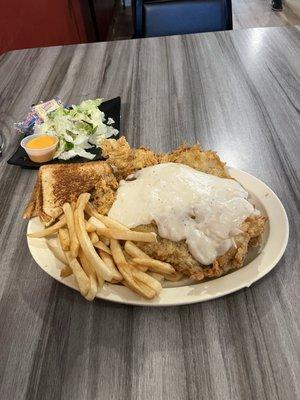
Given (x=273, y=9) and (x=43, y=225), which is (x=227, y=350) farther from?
(x=273, y=9)

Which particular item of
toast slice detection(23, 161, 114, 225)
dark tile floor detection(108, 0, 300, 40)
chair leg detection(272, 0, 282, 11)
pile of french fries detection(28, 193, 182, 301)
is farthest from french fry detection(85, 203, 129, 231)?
chair leg detection(272, 0, 282, 11)

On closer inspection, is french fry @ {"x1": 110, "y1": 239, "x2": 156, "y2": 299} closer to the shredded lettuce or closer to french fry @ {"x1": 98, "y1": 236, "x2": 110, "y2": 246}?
french fry @ {"x1": 98, "y1": 236, "x2": 110, "y2": 246}

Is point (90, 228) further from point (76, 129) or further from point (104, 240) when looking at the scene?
point (76, 129)

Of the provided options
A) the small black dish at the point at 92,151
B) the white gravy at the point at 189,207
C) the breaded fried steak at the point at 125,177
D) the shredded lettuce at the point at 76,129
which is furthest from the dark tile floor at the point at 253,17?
the white gravy at the point at 189,207

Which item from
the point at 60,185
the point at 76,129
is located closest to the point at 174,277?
the point at 60,185

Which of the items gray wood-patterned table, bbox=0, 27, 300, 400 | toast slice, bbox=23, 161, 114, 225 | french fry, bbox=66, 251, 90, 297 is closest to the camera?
gray wood-patterned table, bbox=0, 27, 300, 400

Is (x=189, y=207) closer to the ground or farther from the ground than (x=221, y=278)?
farther from the ground

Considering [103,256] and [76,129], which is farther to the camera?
[76,129]

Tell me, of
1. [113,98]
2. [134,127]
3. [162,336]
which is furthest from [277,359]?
[113,98]
